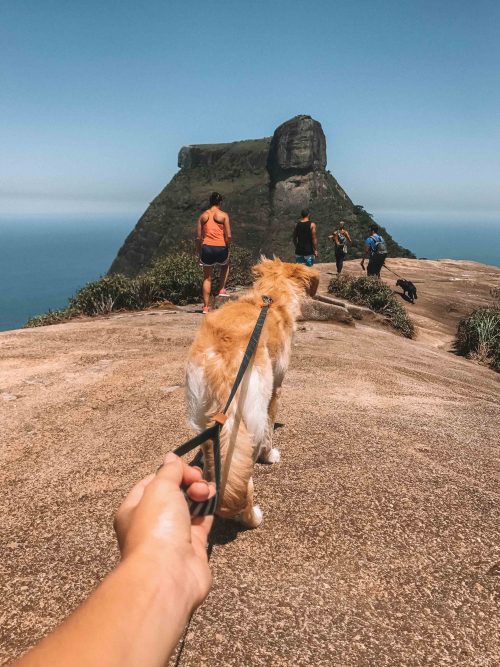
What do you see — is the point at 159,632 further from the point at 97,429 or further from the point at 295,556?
the point at 97,429

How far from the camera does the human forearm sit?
89 cm

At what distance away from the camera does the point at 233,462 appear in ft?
9.66

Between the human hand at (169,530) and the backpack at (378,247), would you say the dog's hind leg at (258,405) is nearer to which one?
the human hand at (169,530)

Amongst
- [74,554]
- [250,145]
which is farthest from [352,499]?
[250,145]

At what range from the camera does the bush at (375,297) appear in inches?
600

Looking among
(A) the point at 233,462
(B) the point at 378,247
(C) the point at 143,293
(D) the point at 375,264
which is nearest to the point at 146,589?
(A) the point at 233,462

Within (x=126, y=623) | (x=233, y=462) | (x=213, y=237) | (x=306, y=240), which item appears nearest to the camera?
(x=126, y=623)

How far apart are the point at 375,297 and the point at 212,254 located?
8132mm

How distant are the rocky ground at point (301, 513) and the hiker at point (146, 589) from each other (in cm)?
159

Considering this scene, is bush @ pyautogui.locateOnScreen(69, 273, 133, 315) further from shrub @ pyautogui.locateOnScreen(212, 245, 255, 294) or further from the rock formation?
the rock formation

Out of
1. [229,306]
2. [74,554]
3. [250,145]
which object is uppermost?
→ [250,145]

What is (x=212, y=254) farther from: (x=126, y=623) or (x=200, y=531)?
(x=126, y=623)

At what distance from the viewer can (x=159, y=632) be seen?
41.3 inches

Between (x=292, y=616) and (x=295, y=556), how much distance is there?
0.57m
